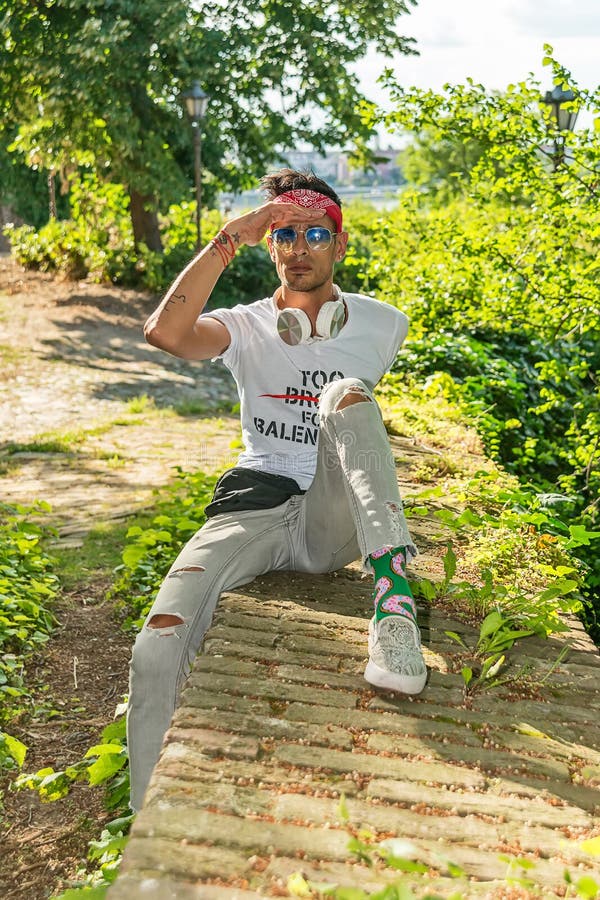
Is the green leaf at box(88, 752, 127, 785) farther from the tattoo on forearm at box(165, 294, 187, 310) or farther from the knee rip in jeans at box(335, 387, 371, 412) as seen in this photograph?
the tattoo on forearm at box(165, 294, 187, 310)

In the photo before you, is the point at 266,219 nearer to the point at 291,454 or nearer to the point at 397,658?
the point at 291,454

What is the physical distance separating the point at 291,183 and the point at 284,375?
2.64ft

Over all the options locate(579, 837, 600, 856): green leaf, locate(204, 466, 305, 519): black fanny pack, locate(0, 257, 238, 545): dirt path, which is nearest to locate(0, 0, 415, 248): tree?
locate(0, 257, 238, 545): dirt path

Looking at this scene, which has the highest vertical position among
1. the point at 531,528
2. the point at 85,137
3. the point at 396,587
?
the point at 85,137

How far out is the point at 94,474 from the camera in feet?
26.7

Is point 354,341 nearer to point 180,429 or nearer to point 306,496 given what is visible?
point 306,496

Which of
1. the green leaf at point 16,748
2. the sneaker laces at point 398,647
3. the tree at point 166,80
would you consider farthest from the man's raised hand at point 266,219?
the tree at point 166,80

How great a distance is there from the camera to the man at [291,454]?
10.1 feet

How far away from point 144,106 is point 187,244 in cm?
314

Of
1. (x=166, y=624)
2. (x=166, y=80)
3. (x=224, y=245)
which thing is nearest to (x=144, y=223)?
(x=166, y=80)

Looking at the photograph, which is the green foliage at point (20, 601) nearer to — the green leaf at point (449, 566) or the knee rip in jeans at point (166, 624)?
the knee rip in jeans at point (166, 624)

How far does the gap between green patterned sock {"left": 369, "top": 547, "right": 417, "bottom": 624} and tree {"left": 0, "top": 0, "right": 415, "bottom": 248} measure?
1390 cm

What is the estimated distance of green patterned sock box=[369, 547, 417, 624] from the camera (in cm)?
300

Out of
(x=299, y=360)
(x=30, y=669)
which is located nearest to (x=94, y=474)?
(x=30, y=669)
